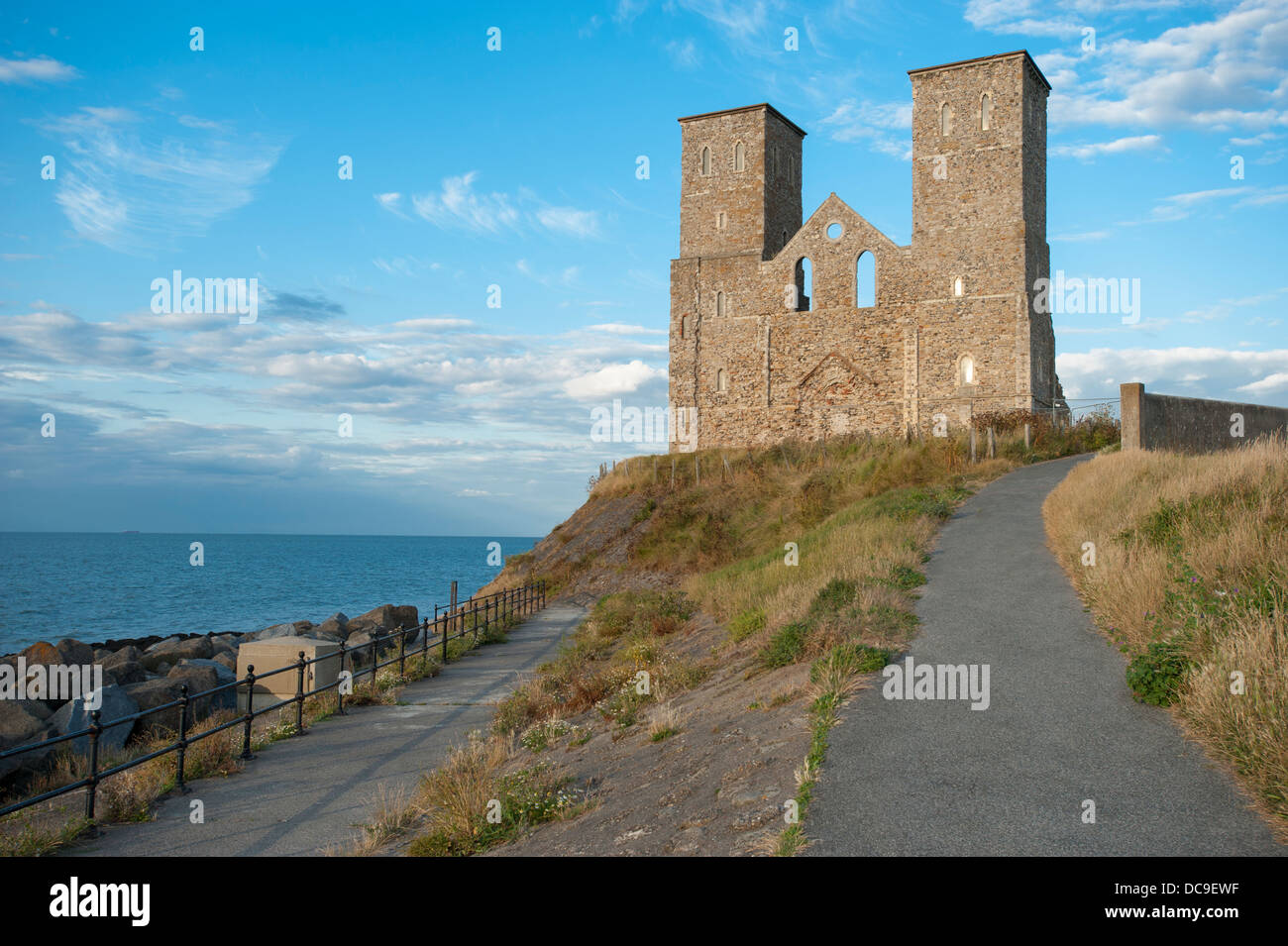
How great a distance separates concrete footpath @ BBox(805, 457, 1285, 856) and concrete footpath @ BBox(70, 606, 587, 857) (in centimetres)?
466

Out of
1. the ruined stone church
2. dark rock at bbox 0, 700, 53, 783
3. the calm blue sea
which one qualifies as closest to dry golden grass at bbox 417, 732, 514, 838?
dark rock at bbox 0, 700, 53, 783

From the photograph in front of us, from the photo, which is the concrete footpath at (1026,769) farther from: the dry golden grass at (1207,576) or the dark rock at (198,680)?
the dark rock at (198,680)

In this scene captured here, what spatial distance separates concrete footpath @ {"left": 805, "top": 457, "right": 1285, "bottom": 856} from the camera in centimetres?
535

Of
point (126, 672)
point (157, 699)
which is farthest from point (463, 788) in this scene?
point (126, 672)

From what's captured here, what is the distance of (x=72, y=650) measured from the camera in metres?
21.0

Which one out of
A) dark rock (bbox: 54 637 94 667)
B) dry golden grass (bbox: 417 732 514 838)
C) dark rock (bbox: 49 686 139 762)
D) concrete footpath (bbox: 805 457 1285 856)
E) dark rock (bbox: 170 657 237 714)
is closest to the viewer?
concrete footpath (bbox: 805 457 1285 856)

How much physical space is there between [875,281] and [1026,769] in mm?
36117

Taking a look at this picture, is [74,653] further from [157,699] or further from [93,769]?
[93,769]

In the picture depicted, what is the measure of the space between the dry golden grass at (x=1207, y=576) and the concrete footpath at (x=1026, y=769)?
296mm

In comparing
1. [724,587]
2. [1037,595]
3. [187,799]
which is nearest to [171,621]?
[724,587]

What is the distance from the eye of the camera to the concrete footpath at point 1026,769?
17.6ft

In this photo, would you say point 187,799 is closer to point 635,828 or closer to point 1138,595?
point 635,828

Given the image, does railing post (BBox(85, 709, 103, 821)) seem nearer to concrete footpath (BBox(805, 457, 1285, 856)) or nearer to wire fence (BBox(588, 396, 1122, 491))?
concrete footpath (BBox(805, 457, 1285, 856))
